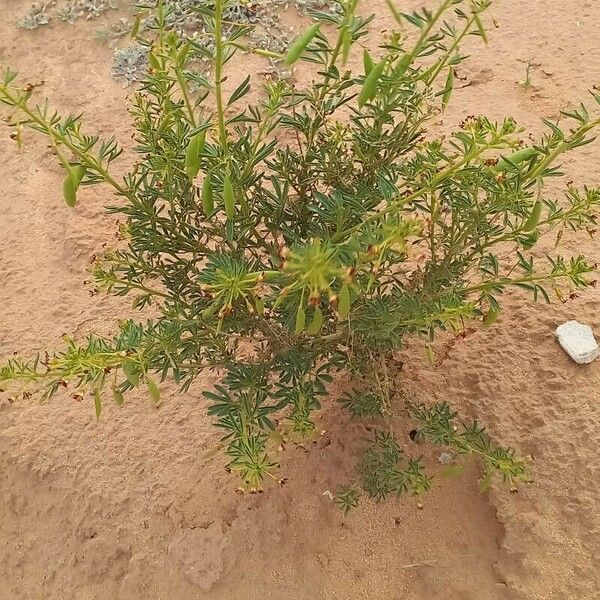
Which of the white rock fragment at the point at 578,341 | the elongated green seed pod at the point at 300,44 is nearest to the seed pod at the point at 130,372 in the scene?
the elongated green seed pod at the point at 300,44

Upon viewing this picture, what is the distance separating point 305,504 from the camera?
7.06 ft

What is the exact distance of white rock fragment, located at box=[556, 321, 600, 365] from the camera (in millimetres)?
2168

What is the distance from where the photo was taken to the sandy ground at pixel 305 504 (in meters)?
2.01

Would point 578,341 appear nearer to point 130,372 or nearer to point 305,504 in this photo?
point 305,504

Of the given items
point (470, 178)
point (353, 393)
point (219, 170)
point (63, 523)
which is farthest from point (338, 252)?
point (63, 523)

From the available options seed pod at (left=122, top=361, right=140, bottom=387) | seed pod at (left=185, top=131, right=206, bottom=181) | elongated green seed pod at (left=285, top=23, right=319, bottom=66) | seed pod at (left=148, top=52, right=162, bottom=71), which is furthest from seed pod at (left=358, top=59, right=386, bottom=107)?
seed pod at (left=122, top=361, right=140, bottom=387)

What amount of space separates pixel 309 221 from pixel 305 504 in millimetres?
923

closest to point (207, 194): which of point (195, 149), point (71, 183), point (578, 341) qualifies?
point (195, 149)

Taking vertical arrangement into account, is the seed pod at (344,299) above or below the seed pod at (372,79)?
below

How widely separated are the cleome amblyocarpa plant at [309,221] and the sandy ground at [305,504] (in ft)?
0.73

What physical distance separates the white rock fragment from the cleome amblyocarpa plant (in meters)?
0.48

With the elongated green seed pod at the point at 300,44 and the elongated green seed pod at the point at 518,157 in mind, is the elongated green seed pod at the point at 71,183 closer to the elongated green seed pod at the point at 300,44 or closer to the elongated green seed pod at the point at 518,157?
the elongated green seed pod at the point at 300,44

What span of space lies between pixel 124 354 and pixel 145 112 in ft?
1.67

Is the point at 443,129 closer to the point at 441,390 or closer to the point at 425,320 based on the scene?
the point at 441,390
